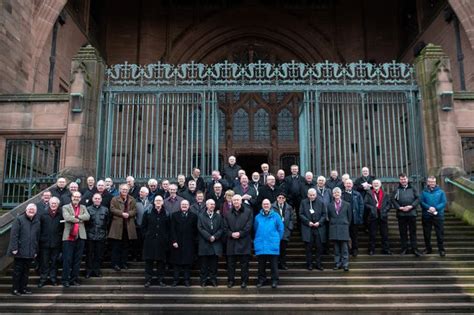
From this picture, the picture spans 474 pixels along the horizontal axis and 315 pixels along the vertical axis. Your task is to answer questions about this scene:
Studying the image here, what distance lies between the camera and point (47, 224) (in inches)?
295

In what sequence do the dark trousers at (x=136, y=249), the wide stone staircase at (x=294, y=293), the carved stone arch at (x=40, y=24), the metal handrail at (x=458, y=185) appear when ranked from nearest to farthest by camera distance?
the wide stone staircase at (x=294, y=293) < the dark trousers at (x=136, y=249) < the metal handrail at (x=458, y=185) < the carved stone arch at (x=40, y=24)

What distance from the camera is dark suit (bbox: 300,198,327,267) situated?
788 cm

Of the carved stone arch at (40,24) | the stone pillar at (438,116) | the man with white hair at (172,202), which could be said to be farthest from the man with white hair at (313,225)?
the carved stone arch at (40,24)

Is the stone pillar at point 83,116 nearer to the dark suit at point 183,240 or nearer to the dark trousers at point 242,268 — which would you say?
the dark suit at point 183,240

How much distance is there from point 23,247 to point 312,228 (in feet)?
14.3

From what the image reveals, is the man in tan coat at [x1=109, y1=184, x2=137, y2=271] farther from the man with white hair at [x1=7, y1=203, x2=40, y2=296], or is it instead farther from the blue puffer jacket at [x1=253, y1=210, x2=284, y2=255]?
the blue puffer jacket at [x1=253, y1=210, x2=284, y2=255]

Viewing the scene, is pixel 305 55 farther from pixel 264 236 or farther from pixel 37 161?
pixel 264 236

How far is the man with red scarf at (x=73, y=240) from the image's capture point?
7.34 metres

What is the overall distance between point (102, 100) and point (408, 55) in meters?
12.8

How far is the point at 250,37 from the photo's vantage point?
70.3 feet

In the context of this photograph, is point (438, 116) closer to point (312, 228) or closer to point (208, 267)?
point (312, 228)

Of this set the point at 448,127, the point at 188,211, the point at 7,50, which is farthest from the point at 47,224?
the point at 448,127

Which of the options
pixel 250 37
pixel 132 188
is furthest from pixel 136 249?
pixel 250 37

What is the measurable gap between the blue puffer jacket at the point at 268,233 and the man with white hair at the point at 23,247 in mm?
3248
